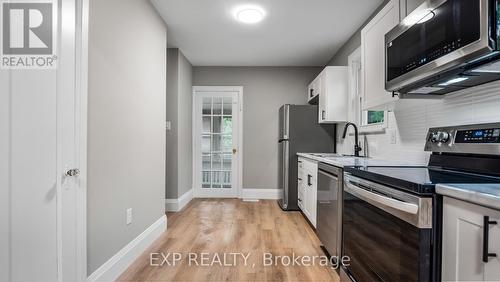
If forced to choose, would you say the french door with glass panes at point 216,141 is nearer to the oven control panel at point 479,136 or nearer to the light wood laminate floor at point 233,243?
the light wood laminate floor at point 233,243

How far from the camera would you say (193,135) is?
16.0ft

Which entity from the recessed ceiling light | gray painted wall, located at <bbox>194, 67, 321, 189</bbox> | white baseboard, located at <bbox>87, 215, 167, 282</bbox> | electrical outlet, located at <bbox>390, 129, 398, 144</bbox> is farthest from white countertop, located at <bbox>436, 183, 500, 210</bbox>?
gray painted wall, located at <bbox>194, 67, 321, 189</bbox>

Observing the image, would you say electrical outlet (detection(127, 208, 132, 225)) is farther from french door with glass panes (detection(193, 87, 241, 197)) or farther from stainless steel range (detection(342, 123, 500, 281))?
french door with glass panes (detection(193, 87, 241, 197))

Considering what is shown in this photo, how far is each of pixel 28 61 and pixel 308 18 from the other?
265 centimetres

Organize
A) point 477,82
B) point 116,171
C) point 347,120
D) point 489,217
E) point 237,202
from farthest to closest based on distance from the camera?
1. point 237,202
2. point 347,120
3. point 116,171
4. point 477,82
5. point 489,217

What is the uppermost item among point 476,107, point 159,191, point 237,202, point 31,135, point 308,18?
point 308,18

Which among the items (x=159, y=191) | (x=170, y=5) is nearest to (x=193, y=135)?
(x=159, y=191)

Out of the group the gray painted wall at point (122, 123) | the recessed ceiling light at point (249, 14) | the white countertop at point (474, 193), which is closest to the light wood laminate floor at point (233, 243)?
the gray painted wall at point (122, 123)

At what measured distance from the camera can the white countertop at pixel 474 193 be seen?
2.45ft

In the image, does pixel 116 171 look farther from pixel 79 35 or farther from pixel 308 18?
pixel 308 18

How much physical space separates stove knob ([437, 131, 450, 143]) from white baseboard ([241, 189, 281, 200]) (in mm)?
3391

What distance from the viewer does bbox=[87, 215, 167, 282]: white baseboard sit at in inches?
71.4

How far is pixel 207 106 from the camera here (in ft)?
16.2

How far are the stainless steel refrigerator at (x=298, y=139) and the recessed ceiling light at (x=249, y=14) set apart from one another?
1.44 m
